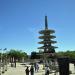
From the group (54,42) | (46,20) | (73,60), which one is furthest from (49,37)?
(73,60)

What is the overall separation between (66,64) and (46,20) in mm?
134359

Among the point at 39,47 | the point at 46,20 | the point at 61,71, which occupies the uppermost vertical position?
the point at 46,20

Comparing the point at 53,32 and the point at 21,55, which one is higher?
the point at 53,32

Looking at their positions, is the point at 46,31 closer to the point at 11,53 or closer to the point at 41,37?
the point at 41,37

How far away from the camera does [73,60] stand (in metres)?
6.59

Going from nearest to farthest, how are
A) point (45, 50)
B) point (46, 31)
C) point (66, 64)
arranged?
point (66, 64) → point (45, 50) → point (46, 31)

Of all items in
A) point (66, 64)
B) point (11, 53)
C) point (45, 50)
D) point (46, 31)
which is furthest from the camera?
point (11, 53)

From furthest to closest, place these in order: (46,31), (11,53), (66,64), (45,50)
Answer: (11,53)
(46,31)
(45,50)
(66,64)

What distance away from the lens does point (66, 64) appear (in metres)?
6.52

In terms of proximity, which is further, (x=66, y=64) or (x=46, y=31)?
(x=46, y=31)

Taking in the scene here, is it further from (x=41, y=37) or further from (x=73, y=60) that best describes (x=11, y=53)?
(x=73, y=60)

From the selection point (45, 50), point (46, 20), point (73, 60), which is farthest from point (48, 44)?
point (73, 60)

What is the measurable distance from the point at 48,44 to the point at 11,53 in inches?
1097

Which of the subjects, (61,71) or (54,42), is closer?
(61,71)
